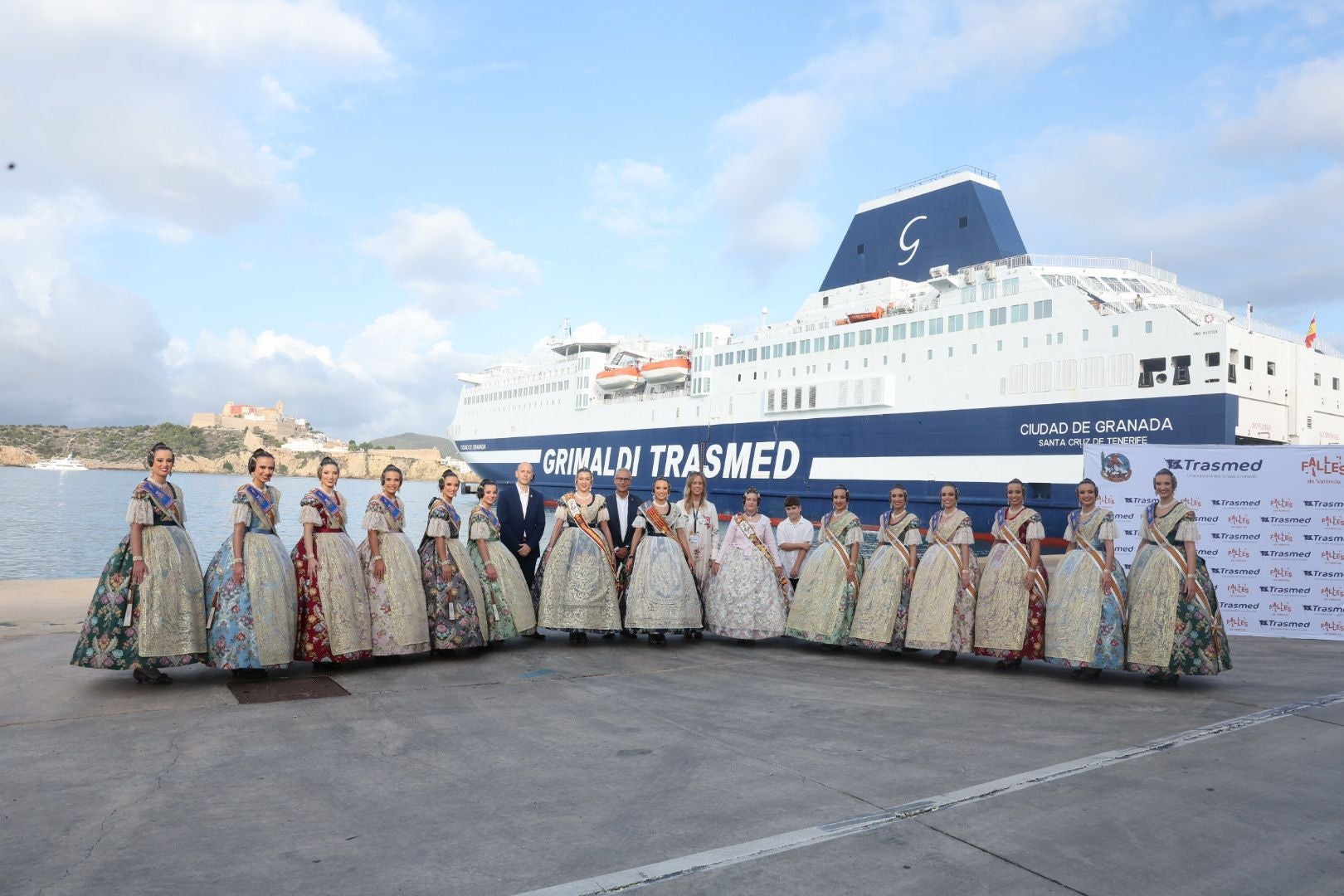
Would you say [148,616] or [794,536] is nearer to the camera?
[148,616]

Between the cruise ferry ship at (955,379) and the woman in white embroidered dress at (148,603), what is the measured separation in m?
18.7

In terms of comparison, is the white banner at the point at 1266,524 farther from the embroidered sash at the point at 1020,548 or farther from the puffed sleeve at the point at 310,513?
the puffed sleeve at the point at 310,513

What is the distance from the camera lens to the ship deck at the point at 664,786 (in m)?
2.34

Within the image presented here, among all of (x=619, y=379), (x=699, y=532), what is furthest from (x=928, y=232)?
(x=699, y=532)

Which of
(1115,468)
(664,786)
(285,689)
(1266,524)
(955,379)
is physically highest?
(955,379)

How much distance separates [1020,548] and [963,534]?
39 centimetres

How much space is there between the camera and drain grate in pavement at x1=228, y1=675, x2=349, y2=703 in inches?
175

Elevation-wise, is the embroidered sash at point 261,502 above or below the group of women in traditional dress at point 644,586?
above

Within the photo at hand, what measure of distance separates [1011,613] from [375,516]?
4.38 m

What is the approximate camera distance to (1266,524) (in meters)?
7.93

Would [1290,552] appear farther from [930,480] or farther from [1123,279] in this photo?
[1123,279]

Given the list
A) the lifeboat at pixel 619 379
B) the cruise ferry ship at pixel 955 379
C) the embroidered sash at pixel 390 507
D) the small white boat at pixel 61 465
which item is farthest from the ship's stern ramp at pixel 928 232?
the small white boat at pixel 61 465

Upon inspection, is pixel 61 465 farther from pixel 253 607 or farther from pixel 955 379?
pixel 253 607

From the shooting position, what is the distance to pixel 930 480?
22.1m
